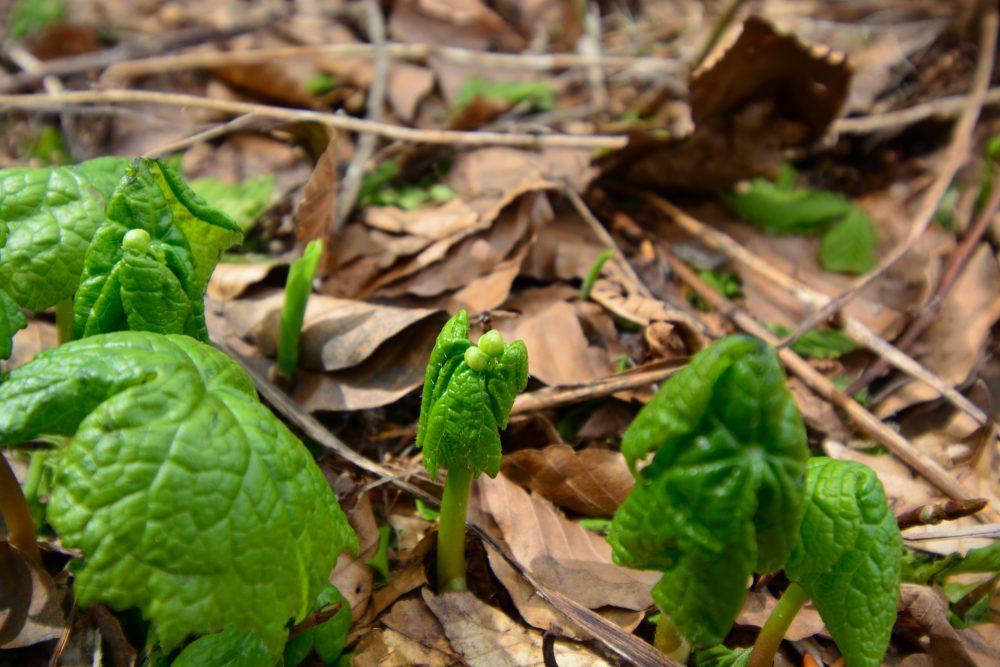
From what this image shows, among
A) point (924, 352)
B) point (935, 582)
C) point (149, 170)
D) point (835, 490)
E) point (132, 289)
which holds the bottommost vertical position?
point (935, 582)

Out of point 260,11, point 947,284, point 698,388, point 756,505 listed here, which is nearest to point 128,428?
point 698,388

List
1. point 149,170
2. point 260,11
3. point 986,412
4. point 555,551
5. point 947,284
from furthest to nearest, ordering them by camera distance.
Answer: point 260,11, point 947,284, point 986,412, point 555,551, point 149,170

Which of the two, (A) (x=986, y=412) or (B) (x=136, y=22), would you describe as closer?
(A) (x=986, y=412)

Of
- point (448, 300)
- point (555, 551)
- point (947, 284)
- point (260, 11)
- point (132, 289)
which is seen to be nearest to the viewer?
point (132, 289)

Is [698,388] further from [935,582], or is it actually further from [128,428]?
[935,582]

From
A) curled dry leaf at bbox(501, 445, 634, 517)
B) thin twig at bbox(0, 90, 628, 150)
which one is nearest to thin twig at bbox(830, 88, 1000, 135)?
thin twig at bbox(0, 90, 628, 150)

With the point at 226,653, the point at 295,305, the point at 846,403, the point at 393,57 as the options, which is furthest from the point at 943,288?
→ the point at 393,57

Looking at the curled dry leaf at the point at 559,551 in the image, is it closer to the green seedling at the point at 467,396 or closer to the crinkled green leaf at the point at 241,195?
the green seedling at the point at 467,396

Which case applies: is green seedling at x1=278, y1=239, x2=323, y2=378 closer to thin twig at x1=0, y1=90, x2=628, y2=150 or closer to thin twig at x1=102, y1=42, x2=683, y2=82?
thin twig at x1=0, y1=90, x2=628, y2=150
